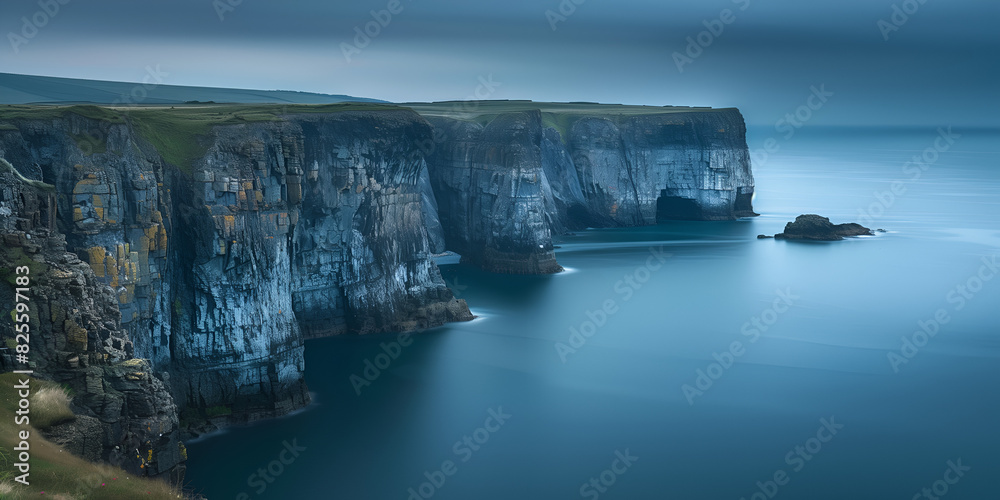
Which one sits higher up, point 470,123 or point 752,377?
point 470,123

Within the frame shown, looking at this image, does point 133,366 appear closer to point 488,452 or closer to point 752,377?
point 488,452

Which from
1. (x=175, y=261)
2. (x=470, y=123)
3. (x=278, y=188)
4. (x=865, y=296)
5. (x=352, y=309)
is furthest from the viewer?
Result: (x=470, y=123)

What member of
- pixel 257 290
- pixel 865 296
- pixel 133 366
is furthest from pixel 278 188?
pixel 865 296
